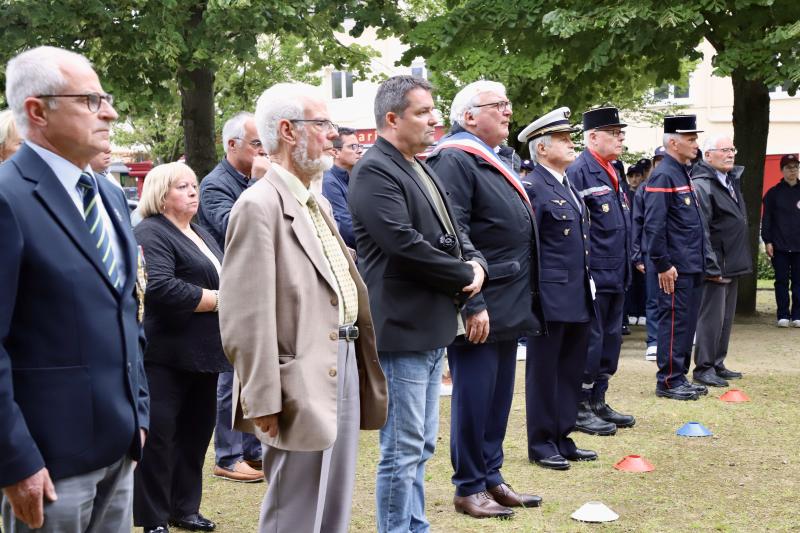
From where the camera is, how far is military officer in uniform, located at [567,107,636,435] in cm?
775

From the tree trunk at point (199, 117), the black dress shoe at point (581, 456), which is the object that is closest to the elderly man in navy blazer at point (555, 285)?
the black dress shoe at point (581, 456)

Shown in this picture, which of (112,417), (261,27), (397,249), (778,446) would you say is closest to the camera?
(112,417)

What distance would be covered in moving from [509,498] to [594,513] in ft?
1.60

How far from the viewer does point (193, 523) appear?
555 centimetres

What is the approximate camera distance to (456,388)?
227 inches

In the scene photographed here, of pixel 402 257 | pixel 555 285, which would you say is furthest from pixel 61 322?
pixel 555 285

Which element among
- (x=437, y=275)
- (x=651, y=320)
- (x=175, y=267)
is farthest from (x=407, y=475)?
(x=651, y=320)

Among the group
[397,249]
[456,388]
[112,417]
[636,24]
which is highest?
[636,24]

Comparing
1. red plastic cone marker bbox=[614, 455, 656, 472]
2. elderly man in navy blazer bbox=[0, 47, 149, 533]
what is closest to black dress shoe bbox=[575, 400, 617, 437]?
red plastic cone marker bbox=[614, 455, 656, 472]

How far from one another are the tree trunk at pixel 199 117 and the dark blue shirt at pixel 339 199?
303 inches

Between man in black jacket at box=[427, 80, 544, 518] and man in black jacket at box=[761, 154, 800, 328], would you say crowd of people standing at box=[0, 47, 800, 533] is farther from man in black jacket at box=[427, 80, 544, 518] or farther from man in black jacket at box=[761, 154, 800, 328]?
man in black jacket at box=[761, 154, 800, 328]

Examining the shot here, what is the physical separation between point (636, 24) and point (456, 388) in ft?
28.5

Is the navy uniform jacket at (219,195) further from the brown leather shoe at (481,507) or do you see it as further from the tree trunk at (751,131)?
the tree trunk at (751,131)

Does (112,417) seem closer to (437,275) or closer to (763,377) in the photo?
(437,275)
